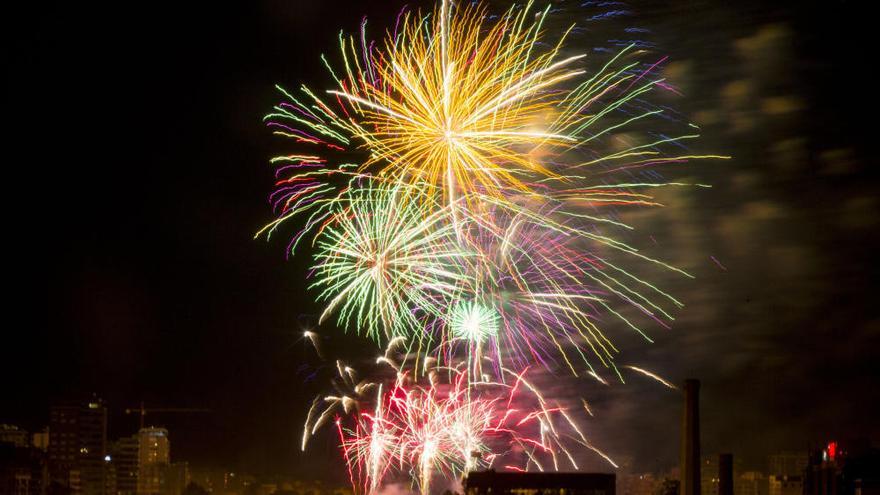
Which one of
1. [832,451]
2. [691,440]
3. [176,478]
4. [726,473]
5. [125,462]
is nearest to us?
[832,451]

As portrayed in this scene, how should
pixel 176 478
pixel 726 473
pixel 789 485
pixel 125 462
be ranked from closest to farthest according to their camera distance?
1. pixel 726 473
2. pixel 789 485
3. pixel 176 478
4. pixel 125 462

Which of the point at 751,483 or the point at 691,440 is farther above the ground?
the point at 691,440

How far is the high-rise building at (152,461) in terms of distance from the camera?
86062mm

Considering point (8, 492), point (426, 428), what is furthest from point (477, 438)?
point (8, 492)

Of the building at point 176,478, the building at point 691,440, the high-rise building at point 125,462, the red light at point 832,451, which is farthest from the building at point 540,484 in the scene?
the high-rise building at point 125,462

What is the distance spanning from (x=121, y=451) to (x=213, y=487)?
15.8 meters

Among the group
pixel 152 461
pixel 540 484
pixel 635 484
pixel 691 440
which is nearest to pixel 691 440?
pixel 691 440

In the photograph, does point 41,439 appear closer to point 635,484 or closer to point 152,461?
point 152,461

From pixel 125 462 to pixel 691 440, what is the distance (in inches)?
3038

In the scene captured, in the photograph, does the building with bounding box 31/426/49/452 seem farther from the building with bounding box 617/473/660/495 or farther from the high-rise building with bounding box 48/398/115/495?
→ the building with bounding box 617/473/660/495

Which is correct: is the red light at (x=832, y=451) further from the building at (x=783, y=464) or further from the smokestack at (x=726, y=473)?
the building at (x=783, y=464)

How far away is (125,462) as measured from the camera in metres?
92.8

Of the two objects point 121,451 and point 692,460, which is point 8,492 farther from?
point 692,460

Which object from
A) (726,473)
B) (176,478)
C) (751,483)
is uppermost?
(726,473)
